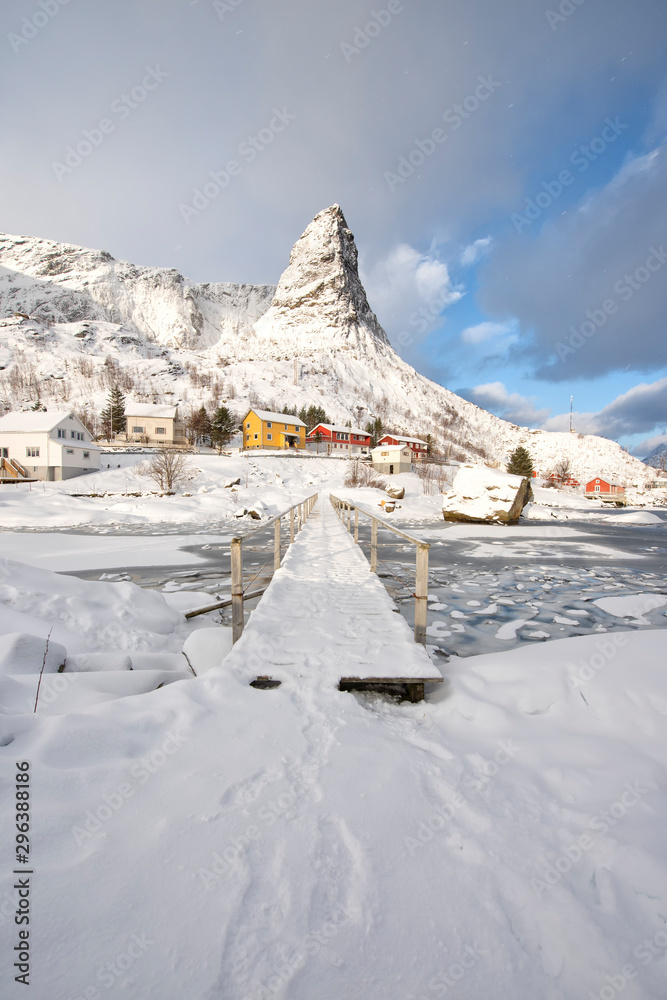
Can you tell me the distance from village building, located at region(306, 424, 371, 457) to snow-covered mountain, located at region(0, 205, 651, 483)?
13.1m

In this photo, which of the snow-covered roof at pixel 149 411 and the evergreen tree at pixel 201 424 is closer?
the snow-covered roof at pixel 149 411

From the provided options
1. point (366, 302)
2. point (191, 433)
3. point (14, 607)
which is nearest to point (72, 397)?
point (191, 433)

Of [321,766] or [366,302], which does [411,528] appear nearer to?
[321,766]

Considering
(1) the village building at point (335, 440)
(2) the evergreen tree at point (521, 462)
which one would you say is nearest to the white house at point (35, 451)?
(1) the village building at point (335, 440)

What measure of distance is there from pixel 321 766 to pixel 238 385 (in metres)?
83.4

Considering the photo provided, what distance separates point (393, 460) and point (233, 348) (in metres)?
81.8

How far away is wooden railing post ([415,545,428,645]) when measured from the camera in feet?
13.6

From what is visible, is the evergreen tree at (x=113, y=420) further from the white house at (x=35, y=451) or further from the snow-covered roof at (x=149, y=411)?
the white house at (x=35, y=451)

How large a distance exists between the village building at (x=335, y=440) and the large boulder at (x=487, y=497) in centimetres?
3821

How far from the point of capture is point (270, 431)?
56.9m

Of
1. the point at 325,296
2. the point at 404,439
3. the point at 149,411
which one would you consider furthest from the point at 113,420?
the point at 325,296

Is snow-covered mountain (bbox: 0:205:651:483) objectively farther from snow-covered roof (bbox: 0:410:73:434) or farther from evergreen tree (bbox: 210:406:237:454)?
snow-covered roof (bbox: 0:410:73:434)

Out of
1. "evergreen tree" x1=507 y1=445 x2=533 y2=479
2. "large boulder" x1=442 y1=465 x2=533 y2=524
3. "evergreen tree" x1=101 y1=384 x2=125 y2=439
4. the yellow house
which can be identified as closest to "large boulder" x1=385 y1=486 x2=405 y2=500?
"large boulder" x1=442 y1=465 x2=533 y2=524

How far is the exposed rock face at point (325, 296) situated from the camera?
387ft
